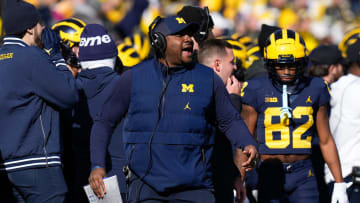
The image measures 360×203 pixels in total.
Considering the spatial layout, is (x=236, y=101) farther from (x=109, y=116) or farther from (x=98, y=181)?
(x=98, y=181)

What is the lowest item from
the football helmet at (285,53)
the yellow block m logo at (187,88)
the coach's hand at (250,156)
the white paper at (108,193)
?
the white paper at (108,193)

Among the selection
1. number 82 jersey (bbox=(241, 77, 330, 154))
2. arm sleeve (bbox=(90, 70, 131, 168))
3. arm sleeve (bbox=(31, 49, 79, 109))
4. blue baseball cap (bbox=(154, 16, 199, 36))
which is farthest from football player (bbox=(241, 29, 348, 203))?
arm sleeve (bbox=(31, 49, 79, 109))

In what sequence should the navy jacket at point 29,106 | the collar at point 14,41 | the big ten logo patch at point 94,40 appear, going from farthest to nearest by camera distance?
1. the big ten logo patch at point 94,40
2. the collar at point 14,41
3. the navy jacket at point 29,106

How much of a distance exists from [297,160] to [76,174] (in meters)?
2.06

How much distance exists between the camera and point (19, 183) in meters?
5.37

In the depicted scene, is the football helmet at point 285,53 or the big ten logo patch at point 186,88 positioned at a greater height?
the football helmet at point 285,53

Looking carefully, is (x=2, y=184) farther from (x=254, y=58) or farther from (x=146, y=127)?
(x=254, y=58)

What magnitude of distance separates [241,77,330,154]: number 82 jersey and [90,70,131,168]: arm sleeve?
177 cm

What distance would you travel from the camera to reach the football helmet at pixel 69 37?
7211mm

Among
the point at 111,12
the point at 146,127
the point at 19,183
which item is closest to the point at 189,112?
the point at 146,127

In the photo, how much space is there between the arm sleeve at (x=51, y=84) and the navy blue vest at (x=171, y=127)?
598mm

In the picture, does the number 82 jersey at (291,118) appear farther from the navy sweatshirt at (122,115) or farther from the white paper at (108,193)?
the white paper at (108,193)

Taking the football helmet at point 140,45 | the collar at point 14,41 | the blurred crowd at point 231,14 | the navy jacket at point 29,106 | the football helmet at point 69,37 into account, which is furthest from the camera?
the blurred crowd at point 231,14

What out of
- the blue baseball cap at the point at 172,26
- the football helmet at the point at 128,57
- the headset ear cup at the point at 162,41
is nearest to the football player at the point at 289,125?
the blue baseball cap at the point at 172,26
